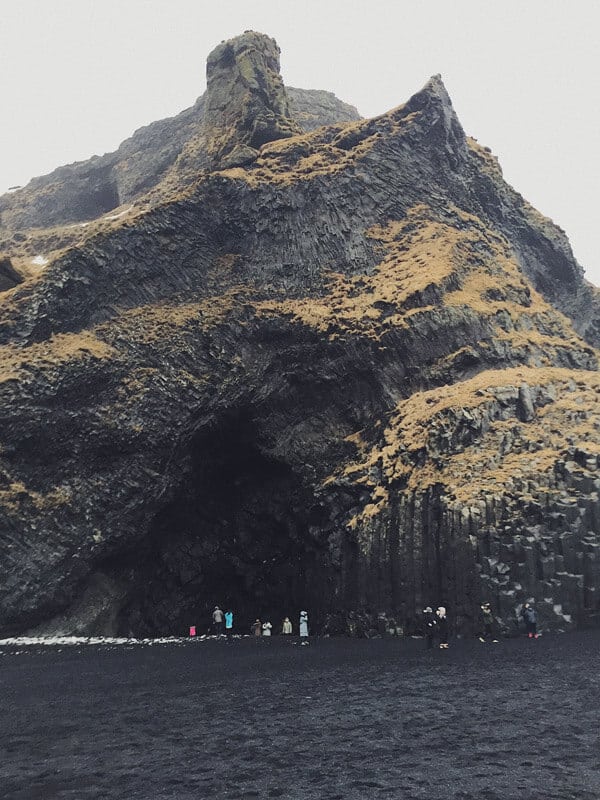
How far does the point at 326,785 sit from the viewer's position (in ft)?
39.2

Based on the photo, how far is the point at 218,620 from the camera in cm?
4781

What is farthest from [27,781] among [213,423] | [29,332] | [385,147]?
[385,147]

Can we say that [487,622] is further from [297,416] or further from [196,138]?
[196,138]

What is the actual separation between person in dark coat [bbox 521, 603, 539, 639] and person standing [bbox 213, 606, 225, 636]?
77.9ft

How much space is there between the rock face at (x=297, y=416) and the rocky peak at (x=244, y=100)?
6810 mm

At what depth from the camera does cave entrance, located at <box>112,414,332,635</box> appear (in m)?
48.0

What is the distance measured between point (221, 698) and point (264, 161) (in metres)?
58.4

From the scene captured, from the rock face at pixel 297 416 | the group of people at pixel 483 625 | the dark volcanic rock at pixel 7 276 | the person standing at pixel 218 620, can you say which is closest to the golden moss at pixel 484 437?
the rock face at pixel 297 416

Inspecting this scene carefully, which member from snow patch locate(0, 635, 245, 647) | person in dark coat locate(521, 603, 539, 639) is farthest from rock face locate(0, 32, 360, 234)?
person in dark coat locate(521, 603, 539, 639)

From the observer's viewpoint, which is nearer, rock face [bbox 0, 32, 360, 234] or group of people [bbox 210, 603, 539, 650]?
group of people [bbox 210, 603, 539, 650]

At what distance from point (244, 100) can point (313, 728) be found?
7423cm

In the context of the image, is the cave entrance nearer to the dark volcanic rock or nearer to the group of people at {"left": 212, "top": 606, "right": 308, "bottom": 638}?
the group of people at {"left": 212, "top": 606, "right": 308, "bottom": 638}

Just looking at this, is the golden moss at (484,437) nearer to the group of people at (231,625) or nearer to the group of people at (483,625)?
the group of people at (483,625)

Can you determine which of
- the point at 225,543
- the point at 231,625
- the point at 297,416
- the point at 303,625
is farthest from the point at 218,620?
the point at 297,416
